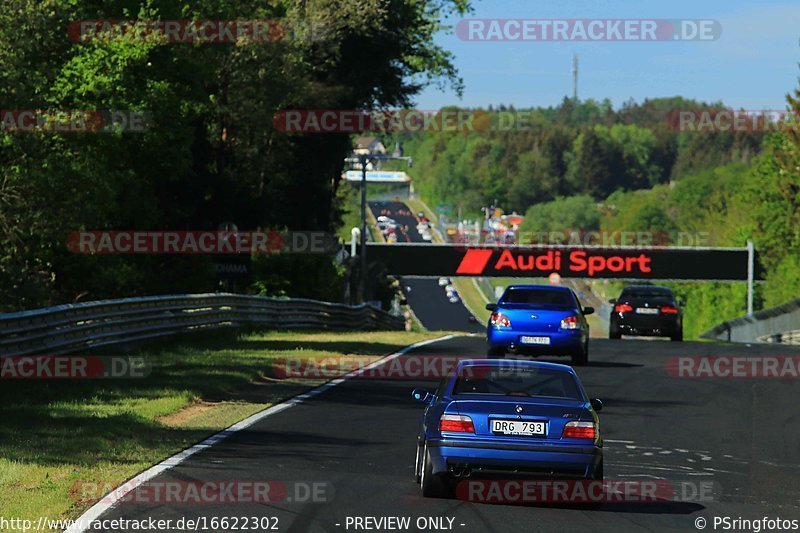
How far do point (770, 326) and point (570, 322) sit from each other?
25.8 metres

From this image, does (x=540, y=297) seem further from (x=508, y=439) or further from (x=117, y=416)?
(x=508, y=439)

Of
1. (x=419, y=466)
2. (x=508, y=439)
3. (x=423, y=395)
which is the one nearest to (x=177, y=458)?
(x=423, y=395)

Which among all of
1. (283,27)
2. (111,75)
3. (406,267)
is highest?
(283,27)

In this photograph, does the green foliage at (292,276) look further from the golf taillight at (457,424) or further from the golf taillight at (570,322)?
the golf taillight at (457,424)

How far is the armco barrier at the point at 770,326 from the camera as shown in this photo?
1812 inches

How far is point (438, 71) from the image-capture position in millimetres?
60812

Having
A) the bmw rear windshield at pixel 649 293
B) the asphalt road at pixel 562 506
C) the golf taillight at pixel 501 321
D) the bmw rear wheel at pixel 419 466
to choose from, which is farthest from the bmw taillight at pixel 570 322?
the bmw rear wheel at pixel 419 466

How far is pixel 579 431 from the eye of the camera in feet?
36.4

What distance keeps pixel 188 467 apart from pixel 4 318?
6.95 metres

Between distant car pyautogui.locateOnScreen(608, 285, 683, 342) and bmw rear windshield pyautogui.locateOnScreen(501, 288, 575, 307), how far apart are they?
39.5 ft

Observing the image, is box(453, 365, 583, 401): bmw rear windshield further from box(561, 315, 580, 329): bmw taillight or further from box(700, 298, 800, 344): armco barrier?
box(700, 298, 800, 344): armco barrier

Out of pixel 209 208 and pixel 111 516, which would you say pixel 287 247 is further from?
pixel 111 516

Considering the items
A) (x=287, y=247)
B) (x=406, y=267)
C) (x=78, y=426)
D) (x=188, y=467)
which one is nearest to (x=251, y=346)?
(x=78, y=426)

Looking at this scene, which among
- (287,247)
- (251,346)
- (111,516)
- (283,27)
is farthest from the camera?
(287,247)
